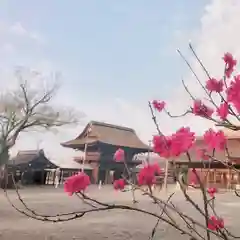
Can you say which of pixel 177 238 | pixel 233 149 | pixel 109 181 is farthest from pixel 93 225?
pixel 109 181

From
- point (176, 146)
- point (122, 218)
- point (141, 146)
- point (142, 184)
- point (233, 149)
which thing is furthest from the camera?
point (141, 146)

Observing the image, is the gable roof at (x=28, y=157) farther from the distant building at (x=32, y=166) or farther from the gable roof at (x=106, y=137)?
the gable roof at (x=106, y=137)

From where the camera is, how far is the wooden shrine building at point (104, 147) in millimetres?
30484

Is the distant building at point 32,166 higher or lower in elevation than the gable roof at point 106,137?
lower

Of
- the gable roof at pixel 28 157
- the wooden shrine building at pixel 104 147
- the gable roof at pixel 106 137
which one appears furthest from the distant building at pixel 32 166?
the gable roof at pixel 106 137

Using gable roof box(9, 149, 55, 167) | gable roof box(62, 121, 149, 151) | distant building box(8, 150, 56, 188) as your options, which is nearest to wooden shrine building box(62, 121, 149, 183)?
gable roof box(62, 121, 149, 151)

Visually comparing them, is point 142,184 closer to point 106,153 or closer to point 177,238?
point 177,238

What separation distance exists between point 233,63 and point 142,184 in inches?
24.8

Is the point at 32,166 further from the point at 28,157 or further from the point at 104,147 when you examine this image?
the point at 104,147

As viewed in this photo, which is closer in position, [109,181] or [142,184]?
[142,184]

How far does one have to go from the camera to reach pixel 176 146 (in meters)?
1.10

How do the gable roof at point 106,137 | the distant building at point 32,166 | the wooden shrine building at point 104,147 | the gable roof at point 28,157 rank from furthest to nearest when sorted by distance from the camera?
1. the gable roof at point 106,137
2. the wooden shrine building at point 104,147
3. the gable roof at point 28,157
4. the distant building at point 32,166

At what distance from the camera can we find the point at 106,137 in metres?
33.2

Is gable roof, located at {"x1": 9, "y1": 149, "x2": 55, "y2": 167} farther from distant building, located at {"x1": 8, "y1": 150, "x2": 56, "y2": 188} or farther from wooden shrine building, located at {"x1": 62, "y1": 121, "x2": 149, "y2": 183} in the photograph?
wooden shrine building, located at {"x1": 62, "y1": 121, "x2": 149, "y2": 183}
